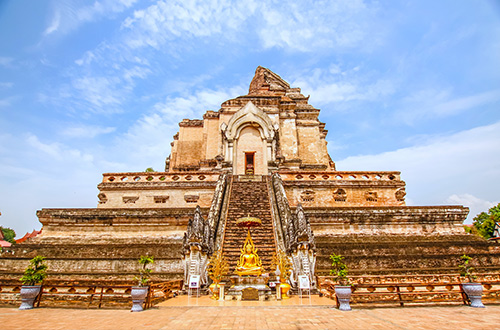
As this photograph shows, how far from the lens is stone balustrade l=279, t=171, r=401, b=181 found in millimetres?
17906

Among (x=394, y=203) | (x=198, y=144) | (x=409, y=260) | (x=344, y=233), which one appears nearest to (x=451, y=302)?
(x=409, y=260)

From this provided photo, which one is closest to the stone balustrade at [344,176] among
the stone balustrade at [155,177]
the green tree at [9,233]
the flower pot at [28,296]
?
the stone balustrade at [155,177]

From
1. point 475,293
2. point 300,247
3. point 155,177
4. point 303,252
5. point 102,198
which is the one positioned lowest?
point 475,293

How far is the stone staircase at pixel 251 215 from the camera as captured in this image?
11.6 meters

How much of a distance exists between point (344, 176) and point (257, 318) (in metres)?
13.4

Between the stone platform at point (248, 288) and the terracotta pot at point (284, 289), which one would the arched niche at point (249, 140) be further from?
the terracotta pot at point (284, 289)

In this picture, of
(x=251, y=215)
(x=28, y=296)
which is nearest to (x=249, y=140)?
(x=251, y=215)

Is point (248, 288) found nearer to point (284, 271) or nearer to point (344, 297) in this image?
point (284, 271)

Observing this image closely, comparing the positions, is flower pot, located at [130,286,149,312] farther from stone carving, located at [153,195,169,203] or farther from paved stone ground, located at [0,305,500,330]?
stone carving, located at [153,195,169,203]

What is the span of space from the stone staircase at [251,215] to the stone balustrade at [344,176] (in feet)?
7.22

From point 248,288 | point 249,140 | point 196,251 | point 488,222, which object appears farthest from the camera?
point 488,222

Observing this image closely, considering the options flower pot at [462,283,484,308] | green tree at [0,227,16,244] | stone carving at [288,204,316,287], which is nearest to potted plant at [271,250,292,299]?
stone carving at [288,204,316,287]

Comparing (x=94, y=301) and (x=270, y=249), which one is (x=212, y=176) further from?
(x=94, y=301)

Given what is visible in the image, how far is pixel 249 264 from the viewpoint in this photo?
9.45 m
